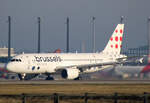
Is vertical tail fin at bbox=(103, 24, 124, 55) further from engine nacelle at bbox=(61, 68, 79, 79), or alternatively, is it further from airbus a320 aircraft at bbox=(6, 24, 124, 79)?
engine nacelle at bbox=(61, 68, 79, 79)

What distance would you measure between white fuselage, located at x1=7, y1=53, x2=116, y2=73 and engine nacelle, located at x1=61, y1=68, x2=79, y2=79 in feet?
5.86

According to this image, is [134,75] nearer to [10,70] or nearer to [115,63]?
[115,63]

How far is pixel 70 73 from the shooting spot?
78812 mm

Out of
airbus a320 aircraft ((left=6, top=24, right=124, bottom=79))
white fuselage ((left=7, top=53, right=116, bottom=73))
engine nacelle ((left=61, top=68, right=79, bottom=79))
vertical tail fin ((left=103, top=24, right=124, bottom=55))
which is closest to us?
white fuselage ((left=7, top=53, right=116, bottom=73))

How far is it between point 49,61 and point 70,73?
12.3ft

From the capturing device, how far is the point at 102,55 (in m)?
85.8

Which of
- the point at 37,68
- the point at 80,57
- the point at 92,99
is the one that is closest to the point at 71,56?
the point at 80,57

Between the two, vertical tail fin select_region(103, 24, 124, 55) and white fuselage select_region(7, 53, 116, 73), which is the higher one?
vertical tail fin select_region(103, 24, 124, 55)

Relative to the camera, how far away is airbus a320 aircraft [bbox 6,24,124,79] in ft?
255

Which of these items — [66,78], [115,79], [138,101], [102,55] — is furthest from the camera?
[102,55]

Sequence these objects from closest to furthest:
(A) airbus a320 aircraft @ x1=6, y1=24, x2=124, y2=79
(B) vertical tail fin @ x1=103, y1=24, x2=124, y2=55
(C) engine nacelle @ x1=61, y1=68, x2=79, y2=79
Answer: (A) airbus a320 aircraft @ x1=6, y1=24, x2=124, y2=79
(C) engine nacelle @ x1=61, y1=68, x2=79, y2=79
(B) vertical tail fin @ x1=103, y1=24, x2=124, y2=55

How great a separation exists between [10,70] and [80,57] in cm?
1198

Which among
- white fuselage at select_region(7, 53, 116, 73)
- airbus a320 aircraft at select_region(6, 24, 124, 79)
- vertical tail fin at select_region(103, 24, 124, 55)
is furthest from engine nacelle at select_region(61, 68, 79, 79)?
vertical tail fin at select_region(103, 24, 124, 55)

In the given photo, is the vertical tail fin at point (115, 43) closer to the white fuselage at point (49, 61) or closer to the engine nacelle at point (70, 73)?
the white fuselage at point (49, 61)
